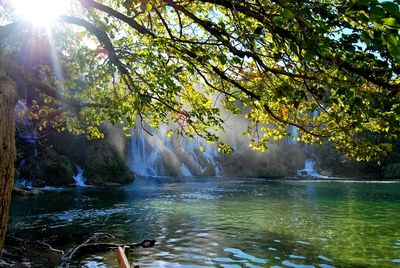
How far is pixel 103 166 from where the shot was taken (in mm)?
52438

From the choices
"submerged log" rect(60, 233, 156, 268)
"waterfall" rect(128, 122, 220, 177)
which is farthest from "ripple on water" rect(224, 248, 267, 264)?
"waterfall" rect(128, 122, 220, 177)

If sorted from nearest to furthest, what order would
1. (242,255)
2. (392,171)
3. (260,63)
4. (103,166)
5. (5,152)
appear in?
(5,152), (260,63), (242,255), (103,166), (392,171)

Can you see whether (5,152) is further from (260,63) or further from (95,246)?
(95,246)

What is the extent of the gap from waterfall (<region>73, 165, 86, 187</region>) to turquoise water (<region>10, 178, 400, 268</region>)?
43.5ft

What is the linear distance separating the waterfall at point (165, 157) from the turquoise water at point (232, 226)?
27043 millimetres

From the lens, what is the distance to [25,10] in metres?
8.64

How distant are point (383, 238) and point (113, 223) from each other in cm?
1386

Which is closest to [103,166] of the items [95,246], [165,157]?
[165,157]

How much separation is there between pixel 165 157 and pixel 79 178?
1846 centimetres

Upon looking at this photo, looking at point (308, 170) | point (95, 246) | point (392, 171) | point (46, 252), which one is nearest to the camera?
point (46, 252)

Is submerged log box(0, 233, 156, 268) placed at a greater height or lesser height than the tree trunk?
lesser

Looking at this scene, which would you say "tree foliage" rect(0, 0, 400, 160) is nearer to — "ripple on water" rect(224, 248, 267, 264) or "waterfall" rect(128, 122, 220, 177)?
"ripple on water" rect(224, 248, 267, 264)

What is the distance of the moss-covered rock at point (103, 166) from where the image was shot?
5128cm

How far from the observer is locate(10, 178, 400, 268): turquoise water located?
1446cm
